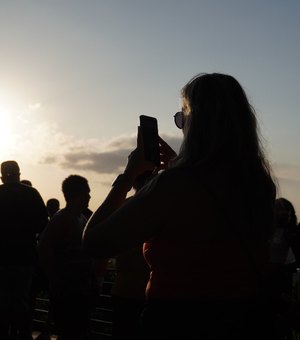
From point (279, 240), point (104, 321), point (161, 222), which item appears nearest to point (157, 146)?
point (161, 222)

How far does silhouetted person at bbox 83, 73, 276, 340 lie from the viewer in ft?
7.81

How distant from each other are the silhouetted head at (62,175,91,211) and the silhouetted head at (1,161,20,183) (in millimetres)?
1042

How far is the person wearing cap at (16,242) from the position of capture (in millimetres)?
7387

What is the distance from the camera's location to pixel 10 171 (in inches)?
306

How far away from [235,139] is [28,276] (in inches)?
215

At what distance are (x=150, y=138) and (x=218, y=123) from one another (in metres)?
0.34

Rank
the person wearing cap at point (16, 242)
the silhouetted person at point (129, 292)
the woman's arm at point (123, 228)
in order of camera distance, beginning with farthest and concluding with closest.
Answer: the person wearing cap at point (16, 242) < the silhouetted person at point (129, 292) < the woman's arm at point (123, 228)

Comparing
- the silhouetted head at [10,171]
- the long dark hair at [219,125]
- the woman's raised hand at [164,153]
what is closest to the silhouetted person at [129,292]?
the woman's raised hand at [164,153]

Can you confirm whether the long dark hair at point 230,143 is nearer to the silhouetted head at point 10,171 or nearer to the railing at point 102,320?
the silhouetted head at point 10,171

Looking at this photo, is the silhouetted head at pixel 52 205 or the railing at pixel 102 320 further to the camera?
the silhouetted head at pixel 52 205

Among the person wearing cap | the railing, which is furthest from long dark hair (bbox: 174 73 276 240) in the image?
the railing

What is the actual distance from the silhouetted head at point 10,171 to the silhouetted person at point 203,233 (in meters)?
5.42

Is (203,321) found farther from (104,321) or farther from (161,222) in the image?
(104,321)

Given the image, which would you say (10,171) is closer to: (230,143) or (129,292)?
(129,292)
